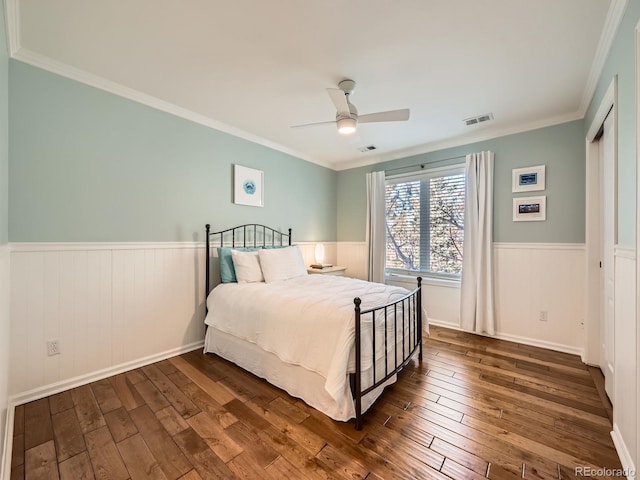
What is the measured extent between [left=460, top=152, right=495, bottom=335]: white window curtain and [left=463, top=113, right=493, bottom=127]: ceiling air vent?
1.52ft

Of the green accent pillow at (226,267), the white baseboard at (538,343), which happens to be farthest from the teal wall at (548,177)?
the green accent pillow at (226,267)

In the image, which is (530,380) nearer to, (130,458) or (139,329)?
(130,458)

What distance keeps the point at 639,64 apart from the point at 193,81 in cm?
299

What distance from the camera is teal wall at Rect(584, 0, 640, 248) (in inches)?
57.9

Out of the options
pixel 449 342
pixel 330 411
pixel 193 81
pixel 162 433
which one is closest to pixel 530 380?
pixel 449 342

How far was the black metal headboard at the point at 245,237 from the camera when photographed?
3.20m

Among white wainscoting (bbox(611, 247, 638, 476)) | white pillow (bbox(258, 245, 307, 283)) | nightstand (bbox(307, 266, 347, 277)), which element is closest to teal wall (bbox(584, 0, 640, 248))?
white wainscoting (bbox(611, 247, 638, 476))

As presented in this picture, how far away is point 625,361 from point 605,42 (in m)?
2.10

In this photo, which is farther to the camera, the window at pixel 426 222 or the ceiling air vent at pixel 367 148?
the ceiling air vent at pixel 367 148

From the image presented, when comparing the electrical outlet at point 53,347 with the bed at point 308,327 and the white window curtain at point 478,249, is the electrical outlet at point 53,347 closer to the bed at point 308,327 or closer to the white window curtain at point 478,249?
the bed at point 308,327

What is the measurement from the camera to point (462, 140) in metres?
3.72

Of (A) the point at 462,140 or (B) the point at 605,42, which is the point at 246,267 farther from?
(B) the point at 605,42

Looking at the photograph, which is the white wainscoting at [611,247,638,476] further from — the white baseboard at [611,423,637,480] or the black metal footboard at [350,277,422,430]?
the black metal footboard at [350,277,422,430]

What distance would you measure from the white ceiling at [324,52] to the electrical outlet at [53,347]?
221 cm
